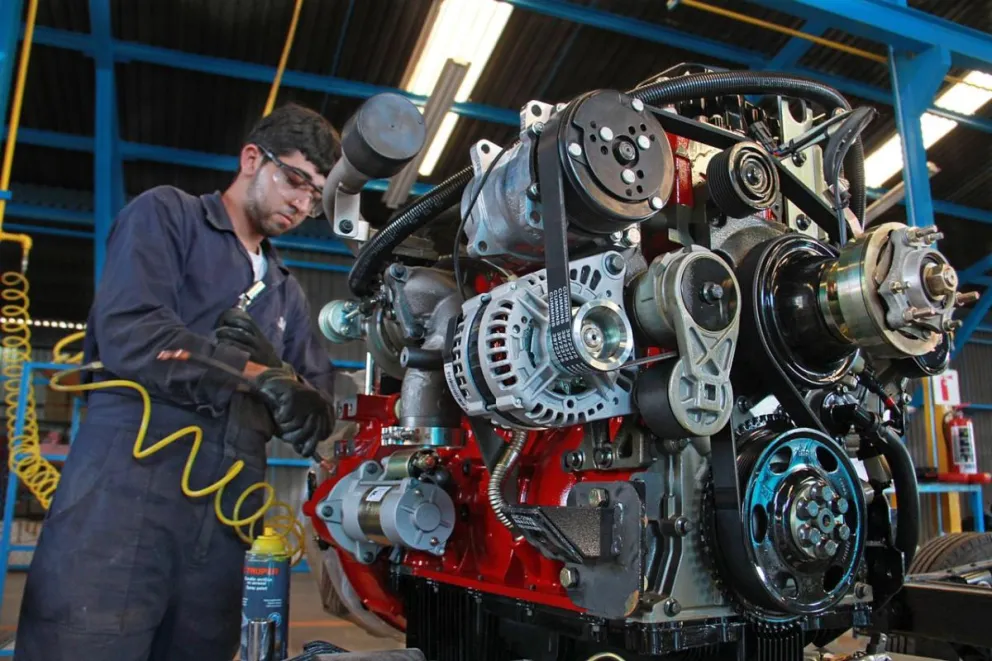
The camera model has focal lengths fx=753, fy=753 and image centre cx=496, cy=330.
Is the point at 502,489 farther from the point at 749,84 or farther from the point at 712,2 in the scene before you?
the point at 712,2

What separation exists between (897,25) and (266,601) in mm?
4404

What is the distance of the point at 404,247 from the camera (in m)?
1.87

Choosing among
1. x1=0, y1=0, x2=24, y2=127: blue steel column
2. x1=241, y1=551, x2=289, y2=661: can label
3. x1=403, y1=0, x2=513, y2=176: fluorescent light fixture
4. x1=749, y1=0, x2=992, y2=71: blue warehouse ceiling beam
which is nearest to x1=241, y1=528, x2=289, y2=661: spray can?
x1=241, y1=551, x2=289, y2=661: can label

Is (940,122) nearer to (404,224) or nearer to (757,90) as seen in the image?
(757,90)

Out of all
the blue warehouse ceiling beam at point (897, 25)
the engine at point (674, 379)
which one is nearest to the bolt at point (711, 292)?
the engine at point (674, 379)

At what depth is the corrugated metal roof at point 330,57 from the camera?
17.9 feet

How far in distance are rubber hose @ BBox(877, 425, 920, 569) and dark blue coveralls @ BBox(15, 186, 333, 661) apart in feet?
4.45

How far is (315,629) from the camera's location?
180 inches

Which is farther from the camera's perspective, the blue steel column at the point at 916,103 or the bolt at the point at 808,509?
the blue steel column at the point at 916,103

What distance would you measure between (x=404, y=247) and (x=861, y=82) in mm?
6082

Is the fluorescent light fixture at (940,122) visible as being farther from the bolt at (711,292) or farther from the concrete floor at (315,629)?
the bolt at (711,292)

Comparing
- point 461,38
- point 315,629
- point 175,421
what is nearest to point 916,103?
point 461,38

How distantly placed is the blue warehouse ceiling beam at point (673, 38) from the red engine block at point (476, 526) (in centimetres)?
406

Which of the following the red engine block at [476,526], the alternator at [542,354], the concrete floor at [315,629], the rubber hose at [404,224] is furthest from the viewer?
the concrete floor at [315,629]
